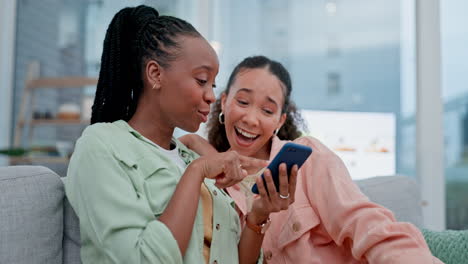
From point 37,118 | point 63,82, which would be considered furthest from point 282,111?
point 37,118

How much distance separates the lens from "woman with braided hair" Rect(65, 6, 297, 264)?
854 millimetres

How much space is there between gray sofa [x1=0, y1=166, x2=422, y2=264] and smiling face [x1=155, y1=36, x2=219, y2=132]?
1.07 ft

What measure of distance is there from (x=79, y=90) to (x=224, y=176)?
10.6 ft

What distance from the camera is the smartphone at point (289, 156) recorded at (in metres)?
0.95

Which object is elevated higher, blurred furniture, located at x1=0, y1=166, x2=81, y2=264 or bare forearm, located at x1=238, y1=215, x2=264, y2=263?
blurred furniture, located at x1=0, y1=166, x2=81, y2=264

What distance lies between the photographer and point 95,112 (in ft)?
3.73

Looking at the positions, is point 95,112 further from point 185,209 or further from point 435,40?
point 435,40

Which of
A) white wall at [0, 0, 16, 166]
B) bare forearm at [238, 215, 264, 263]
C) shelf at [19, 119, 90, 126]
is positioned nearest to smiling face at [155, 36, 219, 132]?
bare forearm at [238, 215, 264, 263]

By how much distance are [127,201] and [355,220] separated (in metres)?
0.61

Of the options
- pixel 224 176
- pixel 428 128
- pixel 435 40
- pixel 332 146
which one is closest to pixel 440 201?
pixel 428 128

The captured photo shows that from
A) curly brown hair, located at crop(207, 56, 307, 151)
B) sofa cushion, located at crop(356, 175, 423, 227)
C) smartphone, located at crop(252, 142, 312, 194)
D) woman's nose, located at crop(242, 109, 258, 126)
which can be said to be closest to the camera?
smartphone, located at crop(252, 142, 312, 194)

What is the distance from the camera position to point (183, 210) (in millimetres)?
896

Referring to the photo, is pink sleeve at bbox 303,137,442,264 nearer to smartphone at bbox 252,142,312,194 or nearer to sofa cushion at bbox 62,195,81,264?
smartphone at bbox 252,142,312,194

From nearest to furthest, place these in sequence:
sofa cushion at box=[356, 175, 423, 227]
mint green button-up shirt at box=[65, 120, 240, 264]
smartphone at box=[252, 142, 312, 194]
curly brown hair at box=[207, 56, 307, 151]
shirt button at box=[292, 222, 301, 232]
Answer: mint green button-up shirt at box=[65, 120, 240, 264]
smartphone at box=[252, 142, 312, 194]
shirt button at box=[292, 222, 301, 232]
curly brown hair at box=[207, 56, 307, 151]
sofa cushion at box=[356, 175, 423, 227]
